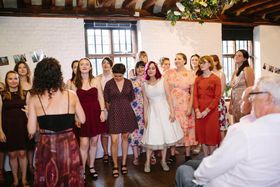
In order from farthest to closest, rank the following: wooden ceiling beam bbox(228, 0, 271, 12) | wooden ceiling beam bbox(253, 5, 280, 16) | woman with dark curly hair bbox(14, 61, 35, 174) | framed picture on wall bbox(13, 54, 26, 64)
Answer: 1. wooden ceiling beam bbox(253, 5, 280, 16)
2. wooden ceiling beam bbox(228, 0, 271, 12)
3. framed picture on wall bbox(13, 54, 26, 64)
4. woman with dark curly hair bbox(14, 61, 35, 174)

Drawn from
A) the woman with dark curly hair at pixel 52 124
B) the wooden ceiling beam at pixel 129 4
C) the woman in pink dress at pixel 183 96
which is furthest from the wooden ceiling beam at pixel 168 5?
the woman with dark curly hair at pixel 52 124

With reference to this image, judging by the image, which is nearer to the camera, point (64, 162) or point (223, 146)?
point (223, 146)

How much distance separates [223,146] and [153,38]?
197 inches

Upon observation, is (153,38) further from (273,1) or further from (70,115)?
(70,115)

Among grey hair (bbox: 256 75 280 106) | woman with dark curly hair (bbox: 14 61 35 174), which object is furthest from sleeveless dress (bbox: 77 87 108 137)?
grey hair (bbox: 256 75 280 106)

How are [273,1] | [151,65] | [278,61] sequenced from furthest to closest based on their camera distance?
[278,61], [273,1], [151,65]

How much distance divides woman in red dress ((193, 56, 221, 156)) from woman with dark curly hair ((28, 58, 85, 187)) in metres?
1.97

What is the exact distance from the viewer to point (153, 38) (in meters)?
6.28

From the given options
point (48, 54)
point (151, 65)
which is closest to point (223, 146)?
point (151, 65)

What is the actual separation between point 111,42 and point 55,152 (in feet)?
14.6

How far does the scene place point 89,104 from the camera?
11.7ft

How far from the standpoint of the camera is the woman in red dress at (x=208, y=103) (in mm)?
3695

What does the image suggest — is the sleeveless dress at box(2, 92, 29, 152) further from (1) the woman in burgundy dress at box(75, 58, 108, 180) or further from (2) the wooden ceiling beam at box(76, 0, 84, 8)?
(2) the wooden ceiling beam at box(76, 0, 84, 8)

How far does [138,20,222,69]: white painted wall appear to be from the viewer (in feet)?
20.4
